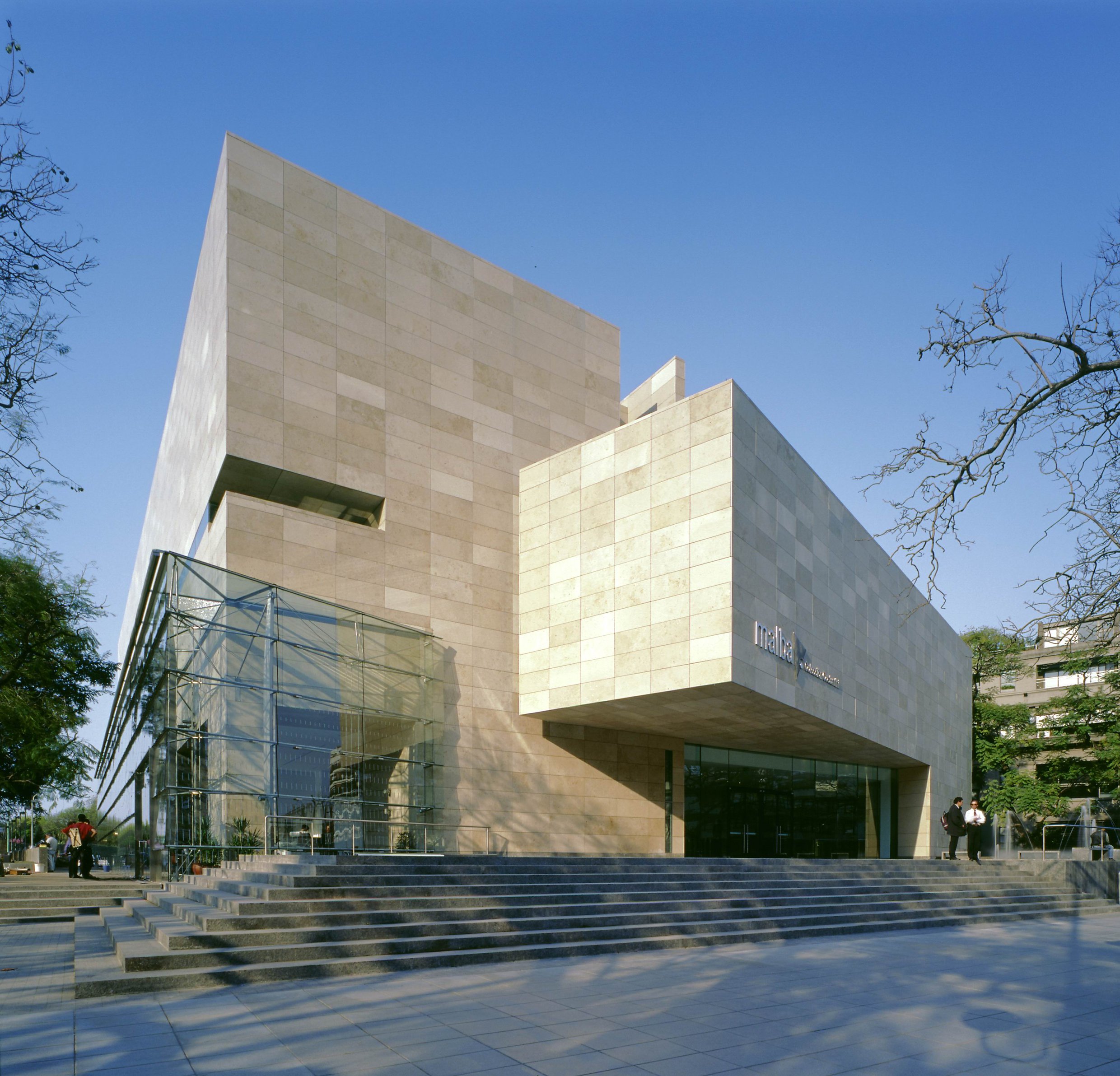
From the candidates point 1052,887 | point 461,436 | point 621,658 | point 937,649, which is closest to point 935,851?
point 937,649

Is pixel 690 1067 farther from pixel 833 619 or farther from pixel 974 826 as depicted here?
pixel 974 826

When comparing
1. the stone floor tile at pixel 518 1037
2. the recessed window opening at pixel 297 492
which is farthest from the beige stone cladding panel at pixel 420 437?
the stone floor tile at pixel 518 1037

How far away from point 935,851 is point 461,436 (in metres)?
28.0

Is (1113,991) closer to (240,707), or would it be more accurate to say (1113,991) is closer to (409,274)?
(240,707)

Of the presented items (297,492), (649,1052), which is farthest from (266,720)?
(649,1052)

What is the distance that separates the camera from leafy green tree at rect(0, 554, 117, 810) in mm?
26609

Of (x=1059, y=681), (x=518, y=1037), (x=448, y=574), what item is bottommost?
(x=518, y=1037)

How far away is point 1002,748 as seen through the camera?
5481 cm

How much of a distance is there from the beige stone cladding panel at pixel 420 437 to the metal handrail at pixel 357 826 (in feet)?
1.79

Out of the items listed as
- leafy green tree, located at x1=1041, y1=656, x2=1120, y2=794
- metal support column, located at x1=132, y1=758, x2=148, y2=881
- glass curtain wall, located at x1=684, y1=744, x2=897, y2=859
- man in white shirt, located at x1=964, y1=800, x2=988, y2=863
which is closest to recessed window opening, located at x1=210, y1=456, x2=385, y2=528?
metal support column, located at x1=132, y1=758, x2=148, y2=881

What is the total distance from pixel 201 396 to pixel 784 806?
952 inches

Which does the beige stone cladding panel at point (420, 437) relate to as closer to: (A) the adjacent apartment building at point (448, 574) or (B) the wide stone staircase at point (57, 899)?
(A) the adjacent apartment building at point (448, 574)

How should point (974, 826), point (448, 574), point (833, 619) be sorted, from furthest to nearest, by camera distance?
point (833, 619), point (974, 826), point (448, 574)

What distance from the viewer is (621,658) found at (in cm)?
2242
